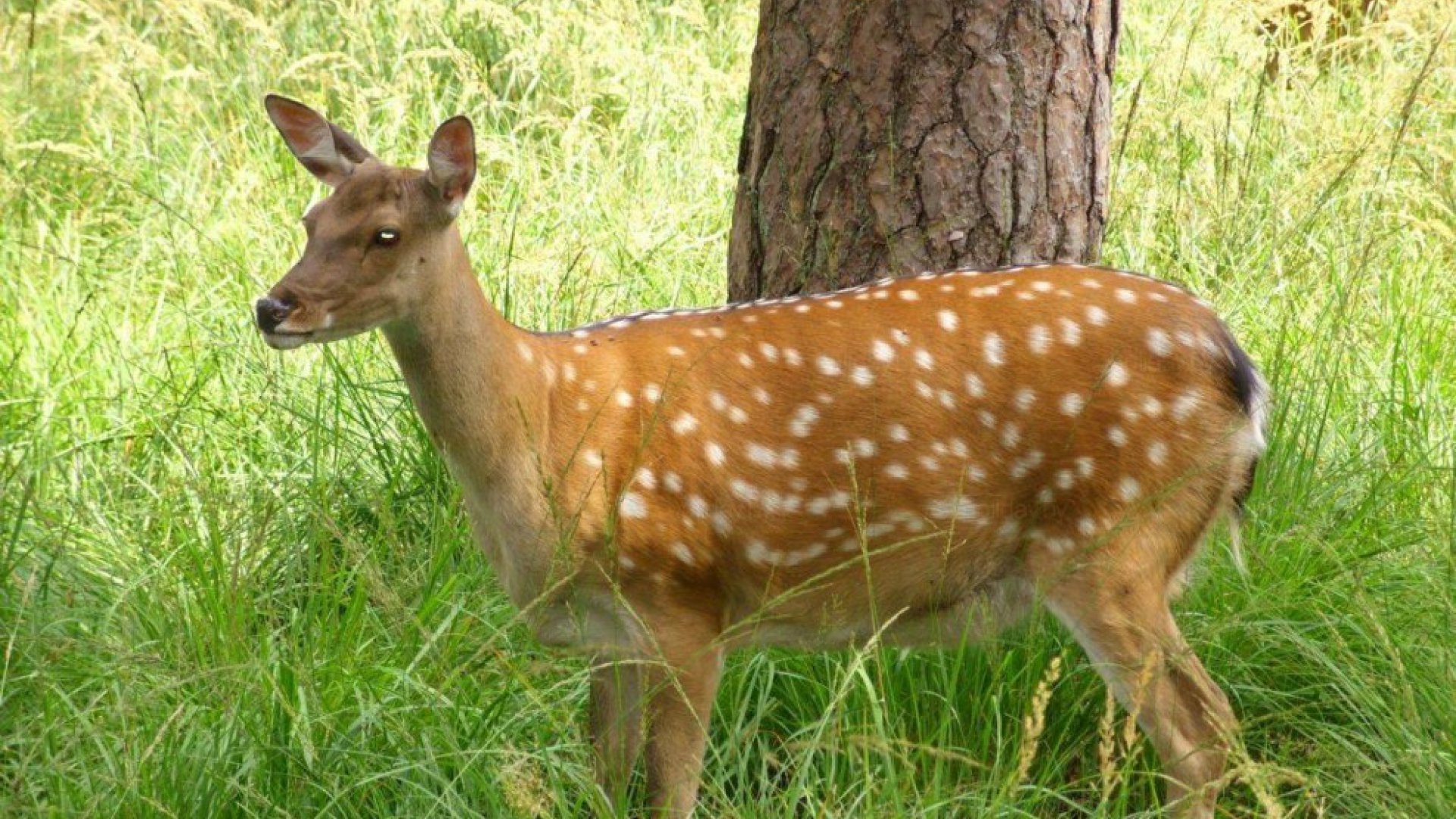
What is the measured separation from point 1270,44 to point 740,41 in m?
2.33

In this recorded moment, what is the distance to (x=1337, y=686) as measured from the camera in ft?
12.6

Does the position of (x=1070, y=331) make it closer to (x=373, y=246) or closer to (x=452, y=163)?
(x=452, y=163)

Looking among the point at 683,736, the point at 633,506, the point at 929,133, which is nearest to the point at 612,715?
the point at 683,736

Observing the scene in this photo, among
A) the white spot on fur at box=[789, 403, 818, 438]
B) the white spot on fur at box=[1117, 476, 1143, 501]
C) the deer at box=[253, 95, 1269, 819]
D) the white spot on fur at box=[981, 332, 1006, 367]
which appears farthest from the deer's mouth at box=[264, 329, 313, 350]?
the white spot on fur at box=[1117, 476, 1143, 501]

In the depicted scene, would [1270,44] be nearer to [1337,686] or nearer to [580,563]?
[1337,686]

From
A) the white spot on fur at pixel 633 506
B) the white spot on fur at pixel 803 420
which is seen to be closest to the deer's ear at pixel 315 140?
the white spot on fur at pixel 633 506

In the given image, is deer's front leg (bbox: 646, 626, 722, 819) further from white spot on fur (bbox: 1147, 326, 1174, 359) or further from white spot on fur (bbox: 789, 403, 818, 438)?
white spot on fur (bbox: 1147, 326, 1174, 359)

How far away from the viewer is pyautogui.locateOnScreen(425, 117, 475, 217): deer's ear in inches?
141

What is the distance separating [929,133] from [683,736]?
5.67ft

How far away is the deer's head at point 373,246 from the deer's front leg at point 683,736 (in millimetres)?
904

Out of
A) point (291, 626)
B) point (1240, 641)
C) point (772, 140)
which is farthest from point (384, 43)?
point (1240, 641)

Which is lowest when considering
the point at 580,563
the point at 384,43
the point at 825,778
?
the point at 825,778

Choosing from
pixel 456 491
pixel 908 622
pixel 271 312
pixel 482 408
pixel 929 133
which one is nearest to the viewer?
pixel 271 312

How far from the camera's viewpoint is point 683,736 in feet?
12.2
